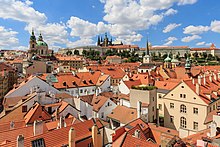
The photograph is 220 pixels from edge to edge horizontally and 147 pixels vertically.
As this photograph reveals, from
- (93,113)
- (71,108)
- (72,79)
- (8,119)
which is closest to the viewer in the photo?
(8,119)

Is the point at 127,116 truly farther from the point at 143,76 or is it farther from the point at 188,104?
the point at 143,76

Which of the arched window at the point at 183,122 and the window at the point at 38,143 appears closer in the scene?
the window at the point at 38,143

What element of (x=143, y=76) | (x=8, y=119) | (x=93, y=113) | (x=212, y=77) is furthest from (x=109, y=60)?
(x=8, y=119)

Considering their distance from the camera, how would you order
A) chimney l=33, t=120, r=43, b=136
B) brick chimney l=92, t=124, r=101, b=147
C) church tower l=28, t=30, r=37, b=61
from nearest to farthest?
chimney l=33, t=120, r=43, b=136 → brick chimney l=92, t=124, r=101, b=147 → church tower l=28, t=30, r=37, b=61

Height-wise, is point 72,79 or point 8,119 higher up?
point 72,79

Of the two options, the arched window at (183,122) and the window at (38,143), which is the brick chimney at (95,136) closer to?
the window at (38,143)

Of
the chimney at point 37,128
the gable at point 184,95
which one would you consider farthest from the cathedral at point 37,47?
the chimney at point 37,128

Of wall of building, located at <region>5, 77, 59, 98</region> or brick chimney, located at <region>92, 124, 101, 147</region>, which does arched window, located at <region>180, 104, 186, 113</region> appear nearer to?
brick chimney, located at <region>92, 124, 101, 147</region>

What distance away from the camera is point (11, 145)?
46.4ft

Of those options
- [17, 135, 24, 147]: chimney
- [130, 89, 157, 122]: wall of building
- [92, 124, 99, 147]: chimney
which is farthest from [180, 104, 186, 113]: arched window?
[17, 135, 24, 147]: chimney

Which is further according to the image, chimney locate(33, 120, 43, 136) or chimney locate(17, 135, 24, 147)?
chimney locate(33, 120, 43, 136)

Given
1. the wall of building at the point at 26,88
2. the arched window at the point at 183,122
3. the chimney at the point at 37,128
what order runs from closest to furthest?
the chimney at the point at 37,128 → the wall of building at the point at 26,88 → the arched window at the point at 183,122

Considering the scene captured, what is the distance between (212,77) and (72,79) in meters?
27.5

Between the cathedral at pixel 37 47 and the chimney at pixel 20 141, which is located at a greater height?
the cathedral at pixel 37 47
